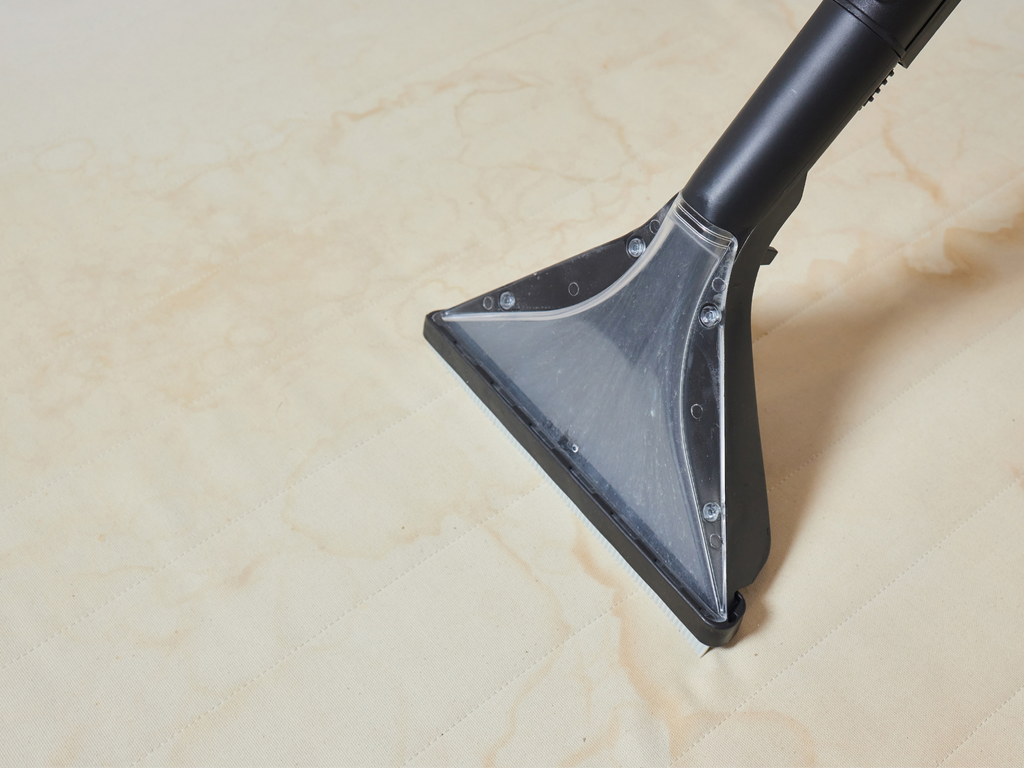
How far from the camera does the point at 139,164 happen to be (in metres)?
0.99

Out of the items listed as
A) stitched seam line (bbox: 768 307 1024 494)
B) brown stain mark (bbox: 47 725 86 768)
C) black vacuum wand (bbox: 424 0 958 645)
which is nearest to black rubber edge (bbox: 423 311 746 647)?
black vacuum wand (bbox: 424 0 958 645)

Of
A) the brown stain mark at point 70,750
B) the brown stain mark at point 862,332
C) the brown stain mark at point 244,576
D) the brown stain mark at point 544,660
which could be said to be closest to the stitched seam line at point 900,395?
the brown stain mark at point 862,332

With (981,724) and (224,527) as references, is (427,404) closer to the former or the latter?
(224,527)

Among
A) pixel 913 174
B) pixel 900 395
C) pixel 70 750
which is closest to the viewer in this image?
pixel 70 750

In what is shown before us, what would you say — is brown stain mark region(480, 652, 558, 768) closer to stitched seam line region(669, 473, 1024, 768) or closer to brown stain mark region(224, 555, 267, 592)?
stitched seam line region(669, 473, 1024, 768)

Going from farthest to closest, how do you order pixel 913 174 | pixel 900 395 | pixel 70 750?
pixel 913 174
pixel 900 395
pixel 70 750

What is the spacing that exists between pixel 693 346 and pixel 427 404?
0.82ft

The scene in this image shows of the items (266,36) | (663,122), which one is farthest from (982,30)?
(266,36)

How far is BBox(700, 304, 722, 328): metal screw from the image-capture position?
2.15 ft

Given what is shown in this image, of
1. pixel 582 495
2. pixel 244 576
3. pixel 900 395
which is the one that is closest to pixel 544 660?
pixel 582 495

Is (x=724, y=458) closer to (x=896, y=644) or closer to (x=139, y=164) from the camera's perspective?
(x=896, y=644)

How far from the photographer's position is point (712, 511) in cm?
65

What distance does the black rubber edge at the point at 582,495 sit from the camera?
640 millimetres

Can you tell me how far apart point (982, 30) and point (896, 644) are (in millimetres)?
947
